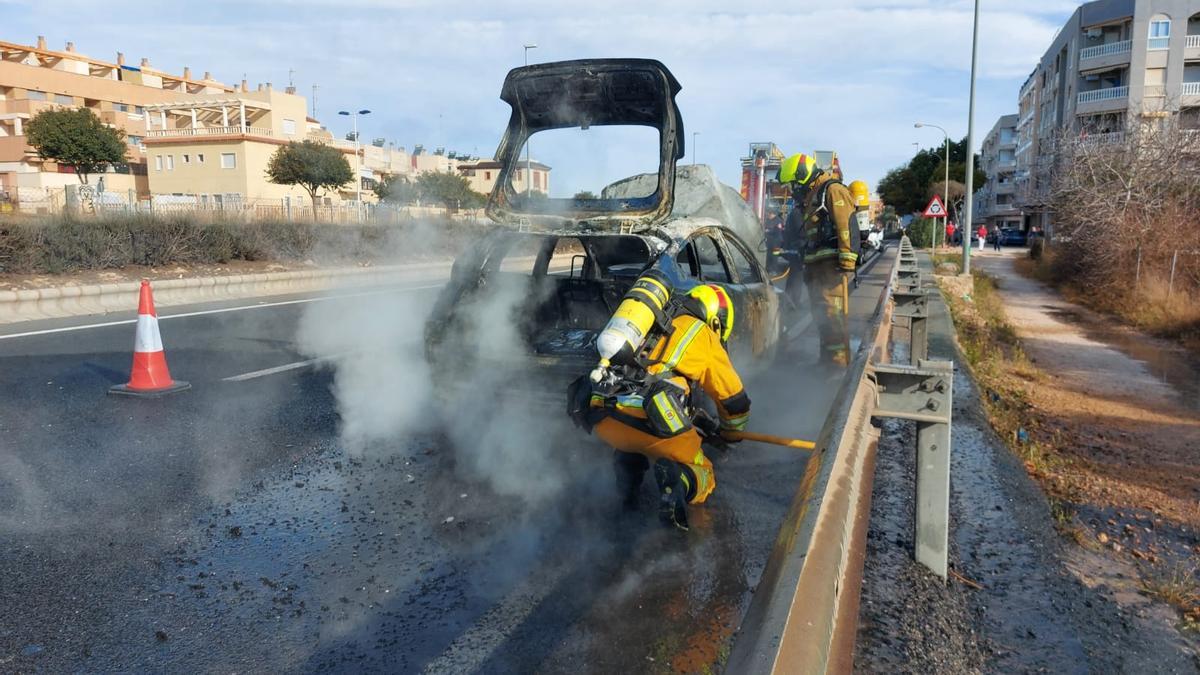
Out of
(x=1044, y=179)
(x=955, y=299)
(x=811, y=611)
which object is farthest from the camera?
(x=1044, y=179)

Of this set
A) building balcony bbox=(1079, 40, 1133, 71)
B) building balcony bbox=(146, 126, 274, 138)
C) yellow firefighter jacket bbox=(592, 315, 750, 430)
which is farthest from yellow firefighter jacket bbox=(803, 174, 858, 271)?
building balcony bbox=(1079, 40, 1133, 71)

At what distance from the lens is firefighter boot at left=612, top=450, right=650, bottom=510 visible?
155 inches

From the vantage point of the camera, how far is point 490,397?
4.61 m

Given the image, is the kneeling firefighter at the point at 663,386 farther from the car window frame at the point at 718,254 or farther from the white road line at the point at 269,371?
the white road line at the point at 269,371

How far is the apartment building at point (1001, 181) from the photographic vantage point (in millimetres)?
79188

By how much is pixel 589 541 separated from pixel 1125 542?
2.42 metres

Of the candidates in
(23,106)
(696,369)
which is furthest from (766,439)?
(23,106)

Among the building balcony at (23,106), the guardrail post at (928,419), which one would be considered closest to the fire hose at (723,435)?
the guardrail post at (928,419)

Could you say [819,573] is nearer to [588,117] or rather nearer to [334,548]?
[334,548]

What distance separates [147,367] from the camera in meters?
6.03

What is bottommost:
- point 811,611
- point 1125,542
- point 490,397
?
point 1125,542

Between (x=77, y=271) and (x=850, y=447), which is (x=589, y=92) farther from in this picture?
(x=77, y=271)

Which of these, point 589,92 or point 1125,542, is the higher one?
point 589,92

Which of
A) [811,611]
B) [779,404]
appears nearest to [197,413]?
[779,404]
